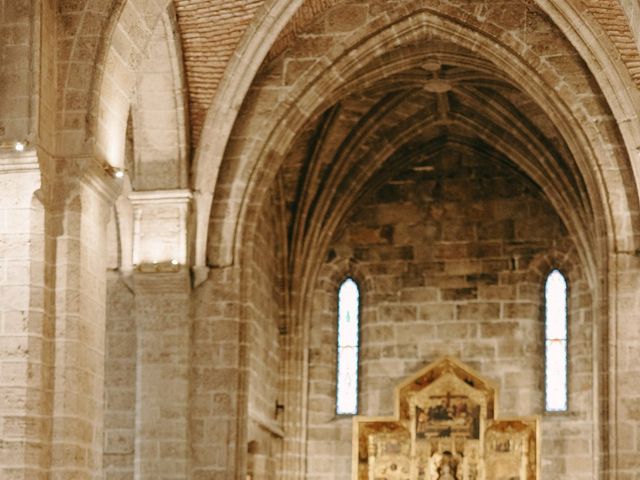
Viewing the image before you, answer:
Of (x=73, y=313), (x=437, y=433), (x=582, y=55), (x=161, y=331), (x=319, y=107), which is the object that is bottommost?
(x=437, y=433)

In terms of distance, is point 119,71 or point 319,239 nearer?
point 119,71

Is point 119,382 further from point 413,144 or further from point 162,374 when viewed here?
point 413,144

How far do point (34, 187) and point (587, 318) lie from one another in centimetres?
1172

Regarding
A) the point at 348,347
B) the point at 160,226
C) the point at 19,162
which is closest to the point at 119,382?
the point at 160,226

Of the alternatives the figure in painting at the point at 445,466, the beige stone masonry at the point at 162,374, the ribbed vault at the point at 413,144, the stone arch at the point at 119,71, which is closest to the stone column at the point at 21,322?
the stone arch at the point at 119,71

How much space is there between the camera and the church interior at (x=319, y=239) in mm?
14969

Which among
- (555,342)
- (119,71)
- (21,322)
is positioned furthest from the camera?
(555,342)

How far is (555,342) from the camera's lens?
81.8 ft

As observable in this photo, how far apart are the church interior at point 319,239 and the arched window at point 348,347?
35 mm

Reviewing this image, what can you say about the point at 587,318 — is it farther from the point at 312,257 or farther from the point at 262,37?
the point at 262,37

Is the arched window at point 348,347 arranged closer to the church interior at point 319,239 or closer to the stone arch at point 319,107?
the church interior at point 319,239

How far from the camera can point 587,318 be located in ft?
80.6

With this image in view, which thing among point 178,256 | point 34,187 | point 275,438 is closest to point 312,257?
point 275,438

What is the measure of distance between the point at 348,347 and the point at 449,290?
5.66 ft
